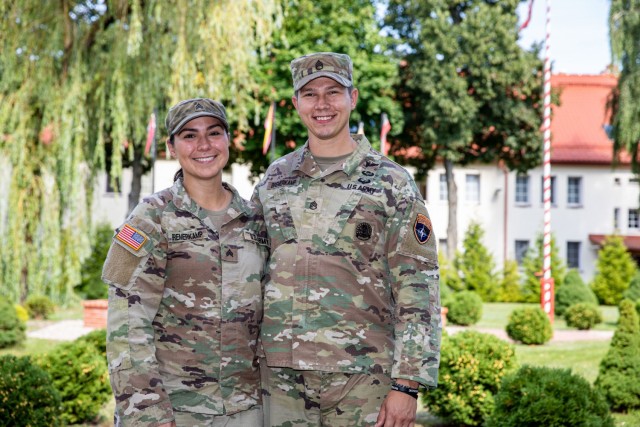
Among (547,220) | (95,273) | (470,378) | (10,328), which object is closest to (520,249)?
(547,220)

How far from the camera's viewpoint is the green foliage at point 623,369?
880 centimetres

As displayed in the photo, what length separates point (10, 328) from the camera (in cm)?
1380

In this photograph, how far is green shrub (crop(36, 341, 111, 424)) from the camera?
25.6ft

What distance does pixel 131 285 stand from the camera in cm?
300

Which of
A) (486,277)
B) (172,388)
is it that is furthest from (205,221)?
(486,277)

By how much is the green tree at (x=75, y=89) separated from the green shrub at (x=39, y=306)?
3.04 feet

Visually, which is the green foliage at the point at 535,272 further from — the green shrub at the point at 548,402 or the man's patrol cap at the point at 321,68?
the man's patrol cap at the point at 321,68

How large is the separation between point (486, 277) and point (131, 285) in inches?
1152

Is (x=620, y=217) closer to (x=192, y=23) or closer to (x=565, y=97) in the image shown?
(x=565, y=97)

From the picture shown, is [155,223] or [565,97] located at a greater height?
[565,97]

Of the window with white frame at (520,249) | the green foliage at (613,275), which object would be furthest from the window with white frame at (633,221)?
the green foliage at (613,275)

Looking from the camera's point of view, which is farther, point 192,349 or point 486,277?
point 486,277

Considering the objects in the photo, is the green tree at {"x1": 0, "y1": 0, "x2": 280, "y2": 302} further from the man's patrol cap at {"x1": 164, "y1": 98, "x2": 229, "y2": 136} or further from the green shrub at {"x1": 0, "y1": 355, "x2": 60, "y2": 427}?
the man's patrol cap at {"x1": 164, "y1": 98, "x2": 229, "y2": 136}

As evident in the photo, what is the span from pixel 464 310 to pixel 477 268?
41.7 feet
